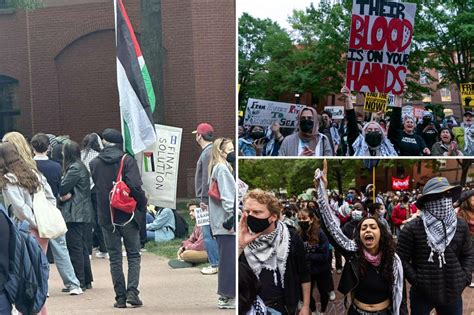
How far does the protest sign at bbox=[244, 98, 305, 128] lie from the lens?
17.6ft

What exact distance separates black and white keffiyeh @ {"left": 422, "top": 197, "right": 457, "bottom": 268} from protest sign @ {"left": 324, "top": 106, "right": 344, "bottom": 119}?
109 cm

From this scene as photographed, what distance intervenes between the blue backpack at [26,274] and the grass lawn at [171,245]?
748mm

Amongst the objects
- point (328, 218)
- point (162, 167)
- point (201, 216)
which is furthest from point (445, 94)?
point (162, 167)

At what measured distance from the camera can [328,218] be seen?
16.1 feet

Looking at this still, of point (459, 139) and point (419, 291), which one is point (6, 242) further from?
point (459, 139)

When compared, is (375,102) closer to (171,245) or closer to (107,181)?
(171,245)

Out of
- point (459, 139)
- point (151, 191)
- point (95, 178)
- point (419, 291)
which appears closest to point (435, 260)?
point (419, 291)

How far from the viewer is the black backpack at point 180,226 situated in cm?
531

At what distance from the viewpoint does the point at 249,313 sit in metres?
4.85

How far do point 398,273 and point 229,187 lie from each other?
117cm

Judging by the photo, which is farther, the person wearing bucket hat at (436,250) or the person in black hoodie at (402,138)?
the person in black hoodie at (402,138)

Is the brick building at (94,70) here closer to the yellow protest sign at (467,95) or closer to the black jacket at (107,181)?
the black jacket at (107,181)

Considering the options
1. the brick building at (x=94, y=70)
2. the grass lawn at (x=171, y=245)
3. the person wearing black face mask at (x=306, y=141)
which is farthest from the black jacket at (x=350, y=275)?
the brick building at (x=94, y=70)

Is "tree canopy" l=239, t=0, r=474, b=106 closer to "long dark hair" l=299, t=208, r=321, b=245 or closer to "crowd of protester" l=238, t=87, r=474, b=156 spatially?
"crowd of protester" l=238, t=87, r=474, b=156
